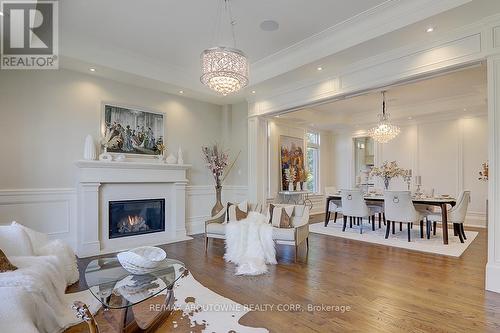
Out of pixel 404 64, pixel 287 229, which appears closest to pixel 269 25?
pixel 404 64

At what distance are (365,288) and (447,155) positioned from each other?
20.1 ft

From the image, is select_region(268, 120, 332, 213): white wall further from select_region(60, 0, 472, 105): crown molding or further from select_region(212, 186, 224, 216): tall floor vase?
select_region(60, 0, 472, 105): crown molding

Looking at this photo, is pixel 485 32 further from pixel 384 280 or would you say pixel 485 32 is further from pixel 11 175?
pixel 11 175

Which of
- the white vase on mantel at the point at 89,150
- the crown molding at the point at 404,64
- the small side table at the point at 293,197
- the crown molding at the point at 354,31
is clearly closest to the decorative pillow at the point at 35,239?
the white vase on mantel at the point at 89,150

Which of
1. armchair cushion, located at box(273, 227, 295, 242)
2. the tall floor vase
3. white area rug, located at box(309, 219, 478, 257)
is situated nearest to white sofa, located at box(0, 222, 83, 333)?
armchair cushion, located at box(273, 227, 295, 242)

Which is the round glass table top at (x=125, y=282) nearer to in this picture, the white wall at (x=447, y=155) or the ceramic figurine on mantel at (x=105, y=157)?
the ceramic figurine on mantel at (x=105, y=157)

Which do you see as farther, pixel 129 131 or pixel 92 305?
pixel 129 131

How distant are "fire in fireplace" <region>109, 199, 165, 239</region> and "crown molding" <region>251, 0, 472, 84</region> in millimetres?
3411

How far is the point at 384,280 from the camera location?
11.6ft

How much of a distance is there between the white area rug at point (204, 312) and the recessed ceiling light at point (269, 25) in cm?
358

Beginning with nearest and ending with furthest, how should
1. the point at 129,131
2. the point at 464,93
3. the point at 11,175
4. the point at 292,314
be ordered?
the point at 292,314 < the point at 11,175 < the point at 129,131 < the point at 464,93

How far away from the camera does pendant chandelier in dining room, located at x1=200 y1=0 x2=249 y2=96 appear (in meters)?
3.40

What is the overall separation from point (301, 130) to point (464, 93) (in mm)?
4160

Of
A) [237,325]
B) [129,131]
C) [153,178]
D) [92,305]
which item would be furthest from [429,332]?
[129,131]
